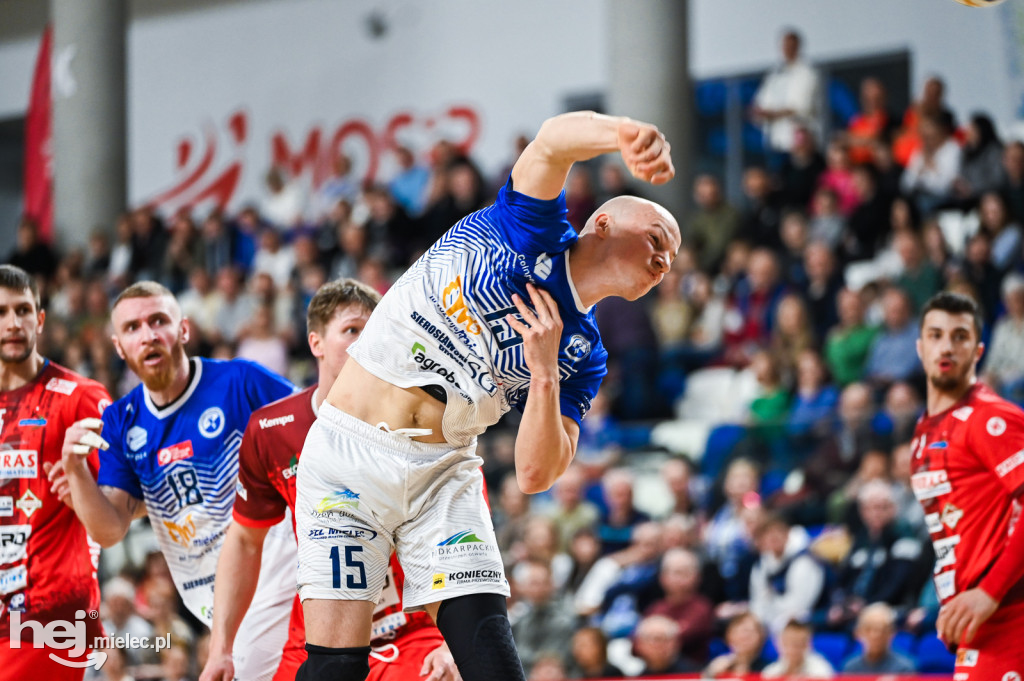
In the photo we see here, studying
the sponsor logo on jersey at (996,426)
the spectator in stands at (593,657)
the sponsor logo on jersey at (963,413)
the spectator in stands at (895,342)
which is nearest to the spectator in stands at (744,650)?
the spectator in stands at (593,657)

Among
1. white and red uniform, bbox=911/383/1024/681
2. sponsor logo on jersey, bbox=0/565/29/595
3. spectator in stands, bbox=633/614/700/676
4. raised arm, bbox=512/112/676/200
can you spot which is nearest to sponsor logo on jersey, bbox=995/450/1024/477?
white and red uniform, bbox=911/383/1024/681

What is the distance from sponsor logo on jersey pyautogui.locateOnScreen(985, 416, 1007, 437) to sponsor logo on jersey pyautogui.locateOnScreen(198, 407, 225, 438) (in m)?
3.20

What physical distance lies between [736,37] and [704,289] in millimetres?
5606

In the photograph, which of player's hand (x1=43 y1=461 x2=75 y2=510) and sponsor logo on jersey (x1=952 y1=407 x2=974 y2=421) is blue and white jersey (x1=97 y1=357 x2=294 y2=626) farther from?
sponsor logo on jersey (x1=952 y1=407 x2=974 y2=421)

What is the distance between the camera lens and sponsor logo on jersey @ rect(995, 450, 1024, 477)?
523cm

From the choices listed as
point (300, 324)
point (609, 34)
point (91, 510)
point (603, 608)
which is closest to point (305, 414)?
point (91, 510)

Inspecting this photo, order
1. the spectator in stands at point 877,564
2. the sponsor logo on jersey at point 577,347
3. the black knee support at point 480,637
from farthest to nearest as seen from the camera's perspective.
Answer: the spectator in stands at point 877,564, the sponsor logo on jersey at point 577,347, the black knee support at point 480,637

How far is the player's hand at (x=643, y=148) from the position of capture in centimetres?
347

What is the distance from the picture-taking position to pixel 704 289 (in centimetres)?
1196

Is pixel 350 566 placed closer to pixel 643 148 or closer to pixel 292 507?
pixel 292 507

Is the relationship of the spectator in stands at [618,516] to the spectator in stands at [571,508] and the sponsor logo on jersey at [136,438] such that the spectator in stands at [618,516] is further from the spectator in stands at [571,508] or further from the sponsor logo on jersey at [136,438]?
the sponsor logo on jersey at [136,438]

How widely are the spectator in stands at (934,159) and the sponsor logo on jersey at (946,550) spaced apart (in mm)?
7085

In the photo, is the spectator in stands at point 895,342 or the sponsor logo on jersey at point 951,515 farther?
the spectator in stands at point 895,342

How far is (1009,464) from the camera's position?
5.24m
